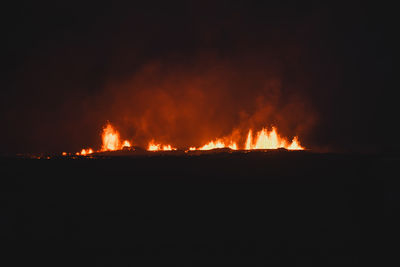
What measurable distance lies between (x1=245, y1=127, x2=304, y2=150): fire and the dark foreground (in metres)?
7.27

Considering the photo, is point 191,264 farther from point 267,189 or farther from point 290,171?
point 290,171

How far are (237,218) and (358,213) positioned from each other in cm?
400

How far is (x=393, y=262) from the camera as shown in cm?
710

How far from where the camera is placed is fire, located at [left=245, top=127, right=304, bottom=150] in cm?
2211

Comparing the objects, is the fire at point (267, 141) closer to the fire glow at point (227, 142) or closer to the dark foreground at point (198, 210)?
the fire glow at point (227, 142)

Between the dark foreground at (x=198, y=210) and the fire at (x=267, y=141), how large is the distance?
7.27 metres

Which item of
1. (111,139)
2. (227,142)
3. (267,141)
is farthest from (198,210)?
(111,139)

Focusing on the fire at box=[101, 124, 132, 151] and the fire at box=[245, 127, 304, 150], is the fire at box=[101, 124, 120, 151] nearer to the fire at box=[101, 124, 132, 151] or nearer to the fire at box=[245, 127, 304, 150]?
the fire at box=[101, 124, 132, 151]

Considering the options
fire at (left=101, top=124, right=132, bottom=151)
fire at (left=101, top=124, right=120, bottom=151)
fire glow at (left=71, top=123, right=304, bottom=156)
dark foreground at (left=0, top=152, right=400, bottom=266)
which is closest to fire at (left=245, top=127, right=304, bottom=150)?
fire glow at (left=71, top=123, right=304, bottom=156)

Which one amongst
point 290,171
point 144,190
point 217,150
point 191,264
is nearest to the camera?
point 191,264

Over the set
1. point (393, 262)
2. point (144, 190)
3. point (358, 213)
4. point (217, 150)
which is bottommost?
point (393, 262)

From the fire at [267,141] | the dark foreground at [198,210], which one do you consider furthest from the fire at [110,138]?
the fire at [267,141]

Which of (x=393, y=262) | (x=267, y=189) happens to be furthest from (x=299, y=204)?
(x=393, y=262)

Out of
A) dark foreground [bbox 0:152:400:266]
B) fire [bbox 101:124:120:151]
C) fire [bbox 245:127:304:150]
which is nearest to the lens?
dark foreground [bbox 0:152:400:266]
